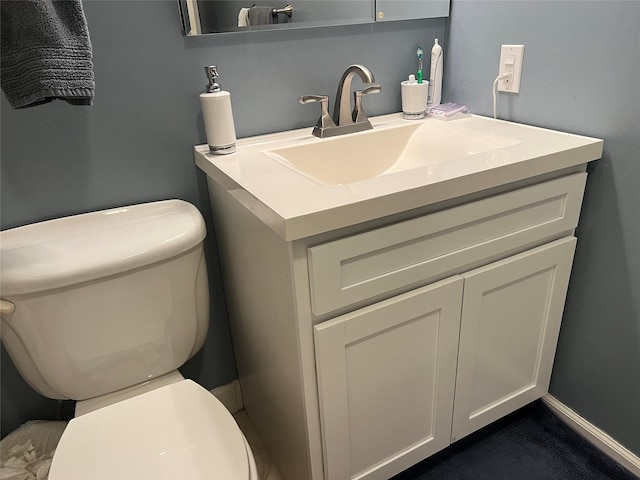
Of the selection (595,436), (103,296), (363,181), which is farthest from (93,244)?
(595,436)

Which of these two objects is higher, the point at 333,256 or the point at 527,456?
the point at 333,256

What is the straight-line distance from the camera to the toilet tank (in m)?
0.97

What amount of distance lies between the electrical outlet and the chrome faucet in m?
0.33

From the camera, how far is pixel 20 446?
1230 mm

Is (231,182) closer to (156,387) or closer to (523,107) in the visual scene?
(156,387)

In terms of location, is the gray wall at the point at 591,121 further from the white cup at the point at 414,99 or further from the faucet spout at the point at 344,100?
the faucet spout at the point at 344,100

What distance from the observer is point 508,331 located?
1243 mm

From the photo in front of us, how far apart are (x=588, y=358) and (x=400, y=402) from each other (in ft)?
1.87

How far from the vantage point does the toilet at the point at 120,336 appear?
94cm

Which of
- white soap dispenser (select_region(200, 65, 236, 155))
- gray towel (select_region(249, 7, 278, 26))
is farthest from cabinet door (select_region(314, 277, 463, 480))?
gray towel (select_region(249, 7, 278, 26))

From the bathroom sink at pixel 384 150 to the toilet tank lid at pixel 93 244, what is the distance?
0.93ft

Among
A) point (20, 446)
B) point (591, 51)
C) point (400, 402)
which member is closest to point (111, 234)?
point (20, 446)

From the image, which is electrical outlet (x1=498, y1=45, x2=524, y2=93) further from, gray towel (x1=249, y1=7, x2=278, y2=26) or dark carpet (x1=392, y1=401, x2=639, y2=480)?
dark carpet (x1=392, y1=401, x2=639, y2=480)

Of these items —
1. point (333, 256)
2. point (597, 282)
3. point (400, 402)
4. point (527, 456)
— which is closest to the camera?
point (333, 256)
